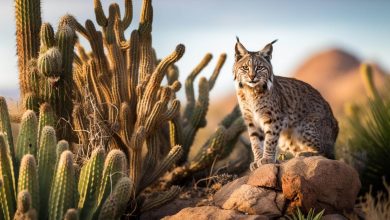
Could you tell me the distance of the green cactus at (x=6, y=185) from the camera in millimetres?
6789

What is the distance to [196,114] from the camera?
10.3 metres

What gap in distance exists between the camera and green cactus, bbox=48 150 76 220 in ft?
21.2

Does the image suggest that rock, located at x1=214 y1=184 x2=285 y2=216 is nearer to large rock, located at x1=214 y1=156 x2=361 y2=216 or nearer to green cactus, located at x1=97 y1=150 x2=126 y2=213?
large rock, located at x1=214 y1=156 x2=361 y2=216

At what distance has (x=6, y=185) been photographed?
269 inches

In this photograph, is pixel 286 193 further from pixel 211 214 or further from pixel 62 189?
pixel 62 189

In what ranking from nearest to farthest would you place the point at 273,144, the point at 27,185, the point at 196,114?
the point at 27,185, the point at 273,144, the point at 196,114

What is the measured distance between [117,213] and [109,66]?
2.60 metres

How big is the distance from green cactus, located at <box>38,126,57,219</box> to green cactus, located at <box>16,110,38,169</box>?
0.24m

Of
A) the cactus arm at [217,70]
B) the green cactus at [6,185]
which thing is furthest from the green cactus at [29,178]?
the cactus arm at [217,70]

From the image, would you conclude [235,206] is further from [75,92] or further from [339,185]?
[75,92]

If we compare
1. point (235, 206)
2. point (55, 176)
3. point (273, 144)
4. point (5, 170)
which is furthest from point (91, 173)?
point (273, 144)

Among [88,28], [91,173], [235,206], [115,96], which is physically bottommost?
[235,206]

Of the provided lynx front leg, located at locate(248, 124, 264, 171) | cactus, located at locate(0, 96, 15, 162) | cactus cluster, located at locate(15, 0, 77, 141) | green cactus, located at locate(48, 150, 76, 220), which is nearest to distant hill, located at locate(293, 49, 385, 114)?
lynx front leg, located at locate(248, 124, 264, 171)

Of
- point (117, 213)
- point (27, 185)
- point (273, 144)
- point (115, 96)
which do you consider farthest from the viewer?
point (115, 96)
